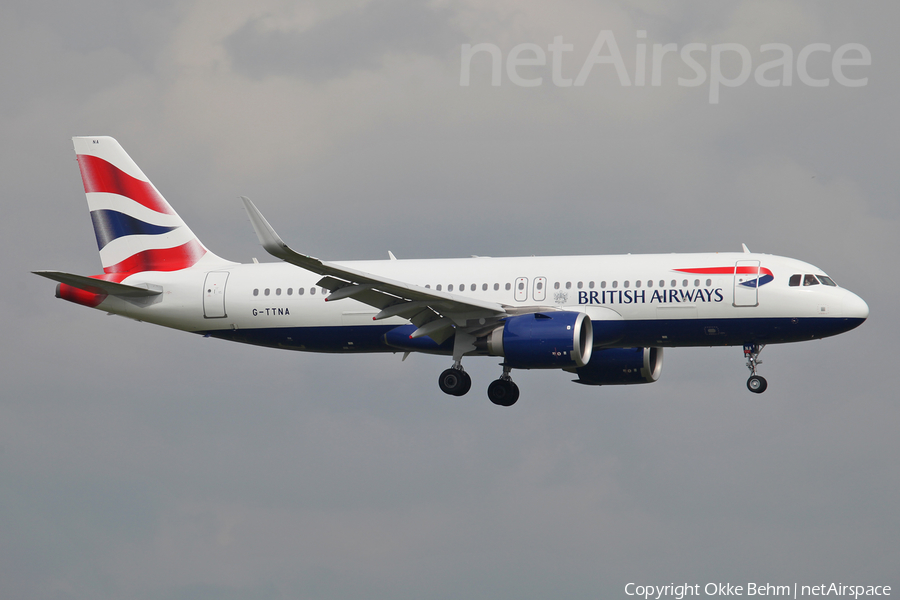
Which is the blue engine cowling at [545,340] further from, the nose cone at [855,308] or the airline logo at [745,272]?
the nose cone at [855,308]

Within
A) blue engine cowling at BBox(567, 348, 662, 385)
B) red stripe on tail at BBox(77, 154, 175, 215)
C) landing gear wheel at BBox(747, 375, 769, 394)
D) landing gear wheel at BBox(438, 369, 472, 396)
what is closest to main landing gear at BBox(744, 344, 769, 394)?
landing gear wheel at BBox(747, 375, 769, 394)

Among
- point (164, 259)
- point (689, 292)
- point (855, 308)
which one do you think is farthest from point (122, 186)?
point (855, 308)

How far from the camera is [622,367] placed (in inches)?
1976

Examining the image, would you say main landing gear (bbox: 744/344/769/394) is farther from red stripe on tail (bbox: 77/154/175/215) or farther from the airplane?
Result: red stripe on tail (bbox: 77/154/175/215)

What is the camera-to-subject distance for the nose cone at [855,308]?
43.1 metres

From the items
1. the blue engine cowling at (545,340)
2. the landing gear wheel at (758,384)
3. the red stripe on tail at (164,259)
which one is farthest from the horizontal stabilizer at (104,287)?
the landing gear wheel at (758,384)

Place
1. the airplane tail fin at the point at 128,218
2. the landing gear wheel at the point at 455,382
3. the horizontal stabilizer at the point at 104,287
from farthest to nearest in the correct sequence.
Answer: the airplane tail fin at the point at 128,218, the horizontal stabilizer at the point at 104,287, the landing gear wheel at the point at 455,382

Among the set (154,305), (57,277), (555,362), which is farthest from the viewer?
(154,305)

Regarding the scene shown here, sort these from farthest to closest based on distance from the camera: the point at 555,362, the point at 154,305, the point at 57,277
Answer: the point at 154,305 < the point at 57,277 < the point at 555,362

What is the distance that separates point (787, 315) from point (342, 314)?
16.3 meters

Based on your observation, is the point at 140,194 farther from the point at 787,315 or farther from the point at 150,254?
the point at 787,315

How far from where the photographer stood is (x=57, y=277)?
45719mm

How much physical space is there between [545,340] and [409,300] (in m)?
4.97

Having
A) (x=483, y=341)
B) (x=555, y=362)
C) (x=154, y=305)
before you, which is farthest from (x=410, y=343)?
(x=154, y=305)
